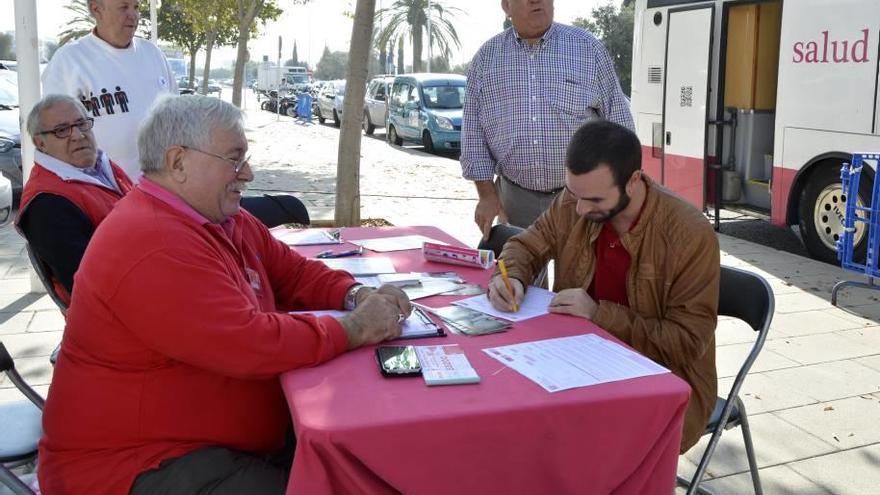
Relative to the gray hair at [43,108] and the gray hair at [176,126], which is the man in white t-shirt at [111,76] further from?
the gray hair at [176,126]

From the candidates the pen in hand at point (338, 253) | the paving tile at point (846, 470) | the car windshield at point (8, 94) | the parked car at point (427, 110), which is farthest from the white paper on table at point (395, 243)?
the parked car at point (427, 110)

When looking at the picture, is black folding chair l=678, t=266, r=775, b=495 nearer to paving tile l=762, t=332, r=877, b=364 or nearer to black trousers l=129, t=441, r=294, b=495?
black trousers l=129, t=441, r=294, b=495

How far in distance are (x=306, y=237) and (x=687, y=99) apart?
6486 millimetres

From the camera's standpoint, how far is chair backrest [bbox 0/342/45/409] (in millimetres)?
2599

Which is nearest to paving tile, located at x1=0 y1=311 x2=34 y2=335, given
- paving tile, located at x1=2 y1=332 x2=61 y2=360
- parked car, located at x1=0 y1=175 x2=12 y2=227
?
paving tile, located at x1=2 y1=332 x2=61 y2=360

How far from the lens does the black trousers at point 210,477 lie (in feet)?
6.54

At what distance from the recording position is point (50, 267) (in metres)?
2.99

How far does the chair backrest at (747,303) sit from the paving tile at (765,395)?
1.38 meters

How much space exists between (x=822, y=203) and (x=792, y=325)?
7.95ft

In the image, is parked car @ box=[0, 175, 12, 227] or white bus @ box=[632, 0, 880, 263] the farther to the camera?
white bus @ box=[632, 0, 880, 263]

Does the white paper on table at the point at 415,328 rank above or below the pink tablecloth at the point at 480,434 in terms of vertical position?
above

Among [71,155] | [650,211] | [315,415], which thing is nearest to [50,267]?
[71,155]

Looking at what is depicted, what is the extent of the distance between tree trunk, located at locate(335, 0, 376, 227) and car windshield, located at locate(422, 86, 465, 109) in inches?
442

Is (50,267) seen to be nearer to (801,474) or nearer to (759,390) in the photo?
(801,474)
